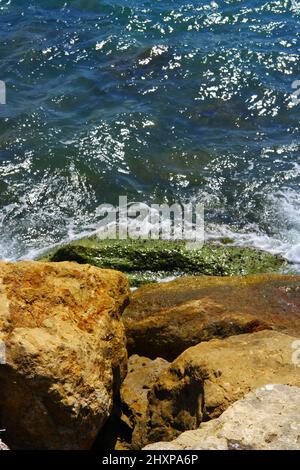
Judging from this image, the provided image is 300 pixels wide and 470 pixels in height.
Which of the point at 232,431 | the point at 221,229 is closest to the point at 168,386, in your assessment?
the point at 232,431

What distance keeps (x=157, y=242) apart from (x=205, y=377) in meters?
3.60

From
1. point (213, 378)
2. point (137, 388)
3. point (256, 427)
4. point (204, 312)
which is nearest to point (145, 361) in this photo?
point (137, 388)

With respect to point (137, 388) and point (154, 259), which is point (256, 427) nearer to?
point (137, 388)

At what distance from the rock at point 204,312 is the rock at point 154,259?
1123mm

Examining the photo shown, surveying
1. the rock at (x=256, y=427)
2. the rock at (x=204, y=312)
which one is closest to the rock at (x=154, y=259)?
the rock at (x=204, y=312)

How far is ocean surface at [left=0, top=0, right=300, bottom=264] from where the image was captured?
36.1 feet

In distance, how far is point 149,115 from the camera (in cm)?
1333

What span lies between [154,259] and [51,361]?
366 centimetres

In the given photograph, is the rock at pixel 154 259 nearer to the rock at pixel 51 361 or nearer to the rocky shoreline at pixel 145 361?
the rocky shoreline at pixel 145 361

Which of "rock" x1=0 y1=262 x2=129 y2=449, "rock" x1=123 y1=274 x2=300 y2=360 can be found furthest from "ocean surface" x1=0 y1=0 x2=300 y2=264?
"rock" x1=0 y1=262 x2=129 y2=449

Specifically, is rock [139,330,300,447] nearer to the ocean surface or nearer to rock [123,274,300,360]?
rock [123,274,300,360]

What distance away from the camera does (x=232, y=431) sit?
451cm

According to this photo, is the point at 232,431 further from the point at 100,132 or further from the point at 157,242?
the point at 100,132

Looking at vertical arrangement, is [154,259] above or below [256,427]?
below
